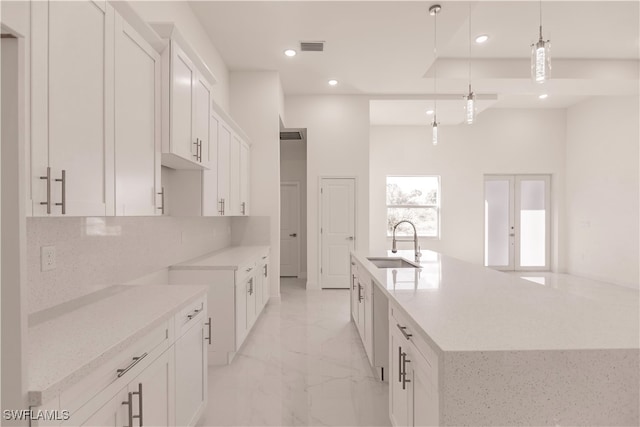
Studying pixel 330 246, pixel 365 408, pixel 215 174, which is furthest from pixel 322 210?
pixel 365 408

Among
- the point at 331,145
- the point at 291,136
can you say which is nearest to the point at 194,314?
the point at 331,145

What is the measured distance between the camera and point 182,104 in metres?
2.18

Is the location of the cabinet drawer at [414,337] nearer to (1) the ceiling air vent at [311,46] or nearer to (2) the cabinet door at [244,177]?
(2) the cabinet door at [244,177]

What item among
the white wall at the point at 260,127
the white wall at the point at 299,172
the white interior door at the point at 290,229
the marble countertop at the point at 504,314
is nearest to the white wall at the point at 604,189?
the marble countertop at the point at 504,314

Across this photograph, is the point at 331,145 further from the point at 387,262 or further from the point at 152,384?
the point at 152,384

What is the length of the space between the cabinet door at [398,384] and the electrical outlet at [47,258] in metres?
1.70

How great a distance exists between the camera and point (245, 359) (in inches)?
116

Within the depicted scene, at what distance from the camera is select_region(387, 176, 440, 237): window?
7.33 meters

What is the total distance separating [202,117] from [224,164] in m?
0.95

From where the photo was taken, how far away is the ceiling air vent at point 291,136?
620 centimetres

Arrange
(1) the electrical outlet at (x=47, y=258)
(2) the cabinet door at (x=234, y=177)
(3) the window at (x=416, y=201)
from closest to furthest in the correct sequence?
(1) the electrical outlet at (x=47, y=258)
(2) the cabinet door at (x=234, y=177)
(3) the window at (x=416, y=201)

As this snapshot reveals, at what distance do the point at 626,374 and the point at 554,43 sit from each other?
5023 millimetres

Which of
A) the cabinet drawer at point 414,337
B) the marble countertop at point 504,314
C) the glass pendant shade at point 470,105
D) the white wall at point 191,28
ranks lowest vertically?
the cabinet drawer at point 414,337

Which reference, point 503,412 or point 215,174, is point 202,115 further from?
point 503,412
